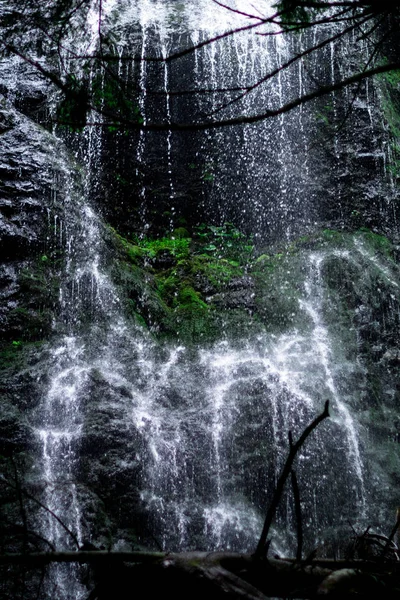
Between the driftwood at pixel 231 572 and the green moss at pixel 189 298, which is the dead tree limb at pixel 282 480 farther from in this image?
the green moss at pixel 189 298

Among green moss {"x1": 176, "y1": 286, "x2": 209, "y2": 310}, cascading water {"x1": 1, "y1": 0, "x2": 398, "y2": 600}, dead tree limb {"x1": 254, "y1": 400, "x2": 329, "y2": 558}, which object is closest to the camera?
dead tree limb {"x1": 254, "y1": 400, "x2": 329, "y2": 558}

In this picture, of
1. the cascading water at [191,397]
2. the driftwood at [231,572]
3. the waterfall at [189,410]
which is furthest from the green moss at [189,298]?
the driftwood at [231,572]

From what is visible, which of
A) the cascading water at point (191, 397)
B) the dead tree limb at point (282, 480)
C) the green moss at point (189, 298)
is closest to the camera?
the dead tree limb at point (282, 480)

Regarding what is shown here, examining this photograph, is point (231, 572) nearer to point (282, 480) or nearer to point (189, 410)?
point (282, 480)

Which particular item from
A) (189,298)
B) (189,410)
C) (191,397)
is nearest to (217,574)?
(189,410)

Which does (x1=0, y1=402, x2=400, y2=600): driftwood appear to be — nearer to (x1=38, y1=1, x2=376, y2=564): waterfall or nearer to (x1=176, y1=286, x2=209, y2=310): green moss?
(x1=38, y1=1, x2=376, y2=564): waterfall

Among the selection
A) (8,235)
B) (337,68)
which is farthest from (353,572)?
(337,68)

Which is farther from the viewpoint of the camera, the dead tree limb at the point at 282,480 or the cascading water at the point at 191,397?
the cascading water at the point at 191,397

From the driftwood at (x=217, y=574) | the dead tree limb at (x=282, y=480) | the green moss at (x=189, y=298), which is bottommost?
the driftwood at (x=217, y=574)

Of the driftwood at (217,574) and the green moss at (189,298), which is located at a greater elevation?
the green moss at (189,298)

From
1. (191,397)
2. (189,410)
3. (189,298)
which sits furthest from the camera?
(189,298)

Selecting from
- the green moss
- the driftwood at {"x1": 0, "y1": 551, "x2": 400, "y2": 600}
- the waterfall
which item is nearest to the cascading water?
the waterfall

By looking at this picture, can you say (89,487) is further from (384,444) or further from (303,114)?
(303,114)

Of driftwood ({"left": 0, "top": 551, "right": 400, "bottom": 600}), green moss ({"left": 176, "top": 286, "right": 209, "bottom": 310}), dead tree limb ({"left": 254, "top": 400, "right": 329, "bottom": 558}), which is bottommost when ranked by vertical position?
driftwood ({"left": 0, "top": 551, "right": 400, "bottom": 600})
